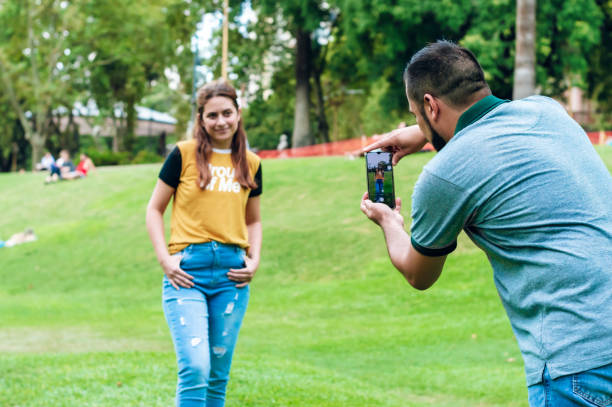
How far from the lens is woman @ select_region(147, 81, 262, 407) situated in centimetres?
403

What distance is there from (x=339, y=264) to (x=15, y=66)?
118 feet

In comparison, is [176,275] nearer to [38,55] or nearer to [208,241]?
[208,241]

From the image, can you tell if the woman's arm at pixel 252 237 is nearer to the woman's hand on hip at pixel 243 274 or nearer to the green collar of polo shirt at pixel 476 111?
the woman's hand on hip at pixel 243 274

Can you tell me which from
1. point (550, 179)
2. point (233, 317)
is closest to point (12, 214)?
point (233, 317)

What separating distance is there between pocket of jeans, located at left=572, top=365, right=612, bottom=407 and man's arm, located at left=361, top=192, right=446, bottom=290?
0.60 meters

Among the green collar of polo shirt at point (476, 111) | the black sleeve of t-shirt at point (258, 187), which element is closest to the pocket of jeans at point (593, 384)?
the green collar of polo shirt at point (476, 111)

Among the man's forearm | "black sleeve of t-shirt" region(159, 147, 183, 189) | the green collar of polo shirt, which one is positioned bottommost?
the man's forearm

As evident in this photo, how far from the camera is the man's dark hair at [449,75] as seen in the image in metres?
2.59

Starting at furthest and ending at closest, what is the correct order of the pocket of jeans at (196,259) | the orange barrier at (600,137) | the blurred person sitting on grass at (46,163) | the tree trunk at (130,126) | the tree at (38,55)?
the tree trunk at (130,126), the tree at (38,55), the blurred person sitting on grass at (46,163), the orange barrier at (600,137), the pocket of jeans at (196,259)

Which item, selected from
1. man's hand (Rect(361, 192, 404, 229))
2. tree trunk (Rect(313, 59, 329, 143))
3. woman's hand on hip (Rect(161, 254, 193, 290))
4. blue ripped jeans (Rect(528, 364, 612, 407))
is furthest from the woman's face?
tree trunk (Rect(313, 59, 329, 143))

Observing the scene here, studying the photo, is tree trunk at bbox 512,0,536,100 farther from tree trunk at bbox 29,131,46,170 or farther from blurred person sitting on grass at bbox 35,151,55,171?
tree trunk at bbox 29,131,46,170

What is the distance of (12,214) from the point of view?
26.4m

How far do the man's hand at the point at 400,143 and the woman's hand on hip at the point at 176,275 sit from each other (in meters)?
1.32

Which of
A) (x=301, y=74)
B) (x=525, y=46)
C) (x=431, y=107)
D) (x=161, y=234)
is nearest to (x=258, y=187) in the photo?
(x=161, y=234)
